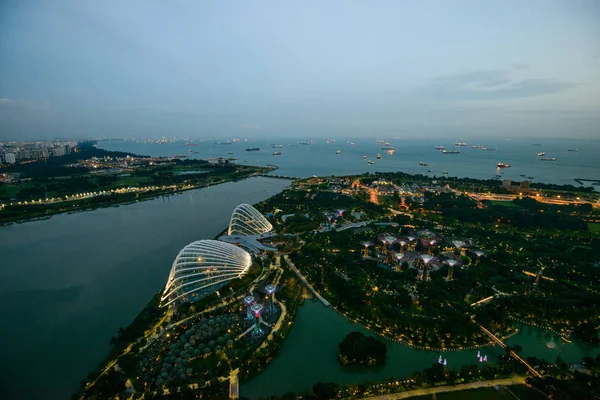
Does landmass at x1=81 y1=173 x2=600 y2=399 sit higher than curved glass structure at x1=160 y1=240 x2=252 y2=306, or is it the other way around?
curved glass structure at x1=160 y1=240 x2=252 y2=306

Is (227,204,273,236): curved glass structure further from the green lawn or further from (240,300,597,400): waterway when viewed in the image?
the green lawn

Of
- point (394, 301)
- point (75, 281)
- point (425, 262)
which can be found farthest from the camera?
point (425, 262)

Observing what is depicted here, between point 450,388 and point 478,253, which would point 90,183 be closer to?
point 478,253

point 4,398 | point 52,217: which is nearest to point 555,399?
point 4,398

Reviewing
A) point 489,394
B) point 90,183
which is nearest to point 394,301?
point 489,394

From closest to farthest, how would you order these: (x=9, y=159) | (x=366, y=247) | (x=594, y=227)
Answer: (x=366, y=247), (x=594, y=227), (x=9, y=159)

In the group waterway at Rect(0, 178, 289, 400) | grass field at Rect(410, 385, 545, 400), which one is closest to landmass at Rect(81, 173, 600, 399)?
grass field at Rect(410, 385, 545, 400)

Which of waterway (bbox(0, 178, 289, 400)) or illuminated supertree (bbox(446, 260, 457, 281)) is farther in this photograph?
illuminated supertree (bbox(446, 260, 457, 281))

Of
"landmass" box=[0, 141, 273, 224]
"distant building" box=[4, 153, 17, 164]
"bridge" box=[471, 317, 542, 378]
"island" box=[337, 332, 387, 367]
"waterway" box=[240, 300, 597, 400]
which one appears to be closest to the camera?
"bridge" box=[471, 317, 542, 378]
